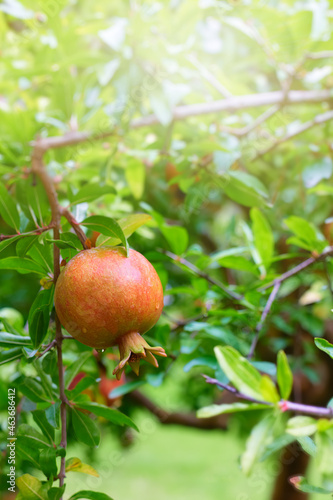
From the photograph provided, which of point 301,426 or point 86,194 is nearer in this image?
point 301,426

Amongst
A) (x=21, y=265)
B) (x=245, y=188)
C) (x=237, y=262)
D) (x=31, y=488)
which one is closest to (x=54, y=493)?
(x=31, y=488)

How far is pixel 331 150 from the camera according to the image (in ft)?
3.45

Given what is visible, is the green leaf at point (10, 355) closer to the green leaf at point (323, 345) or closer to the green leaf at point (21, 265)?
the green leaf at point (21, 265)

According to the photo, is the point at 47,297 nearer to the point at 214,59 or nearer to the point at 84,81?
the point at 84,81

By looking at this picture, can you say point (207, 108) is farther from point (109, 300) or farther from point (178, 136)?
point (109, 300)

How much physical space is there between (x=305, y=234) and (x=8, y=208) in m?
0.47

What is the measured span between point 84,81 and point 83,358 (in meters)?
0.70

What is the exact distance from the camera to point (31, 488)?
1.51ft

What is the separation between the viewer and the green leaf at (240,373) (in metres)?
0.37

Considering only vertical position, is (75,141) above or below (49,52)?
below

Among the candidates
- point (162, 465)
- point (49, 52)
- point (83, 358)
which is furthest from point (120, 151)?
point (162, 465)

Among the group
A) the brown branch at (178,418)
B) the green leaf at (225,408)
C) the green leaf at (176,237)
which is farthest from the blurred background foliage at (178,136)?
the brown branch at (178,418)

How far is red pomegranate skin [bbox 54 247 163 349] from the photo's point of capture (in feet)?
1.36

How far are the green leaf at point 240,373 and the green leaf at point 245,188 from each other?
0.43 m
